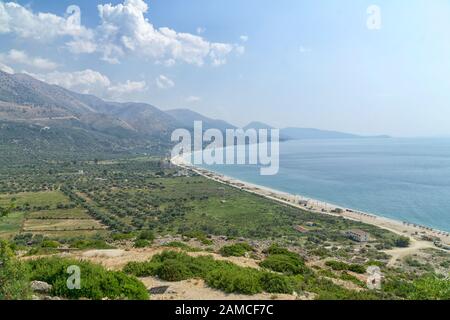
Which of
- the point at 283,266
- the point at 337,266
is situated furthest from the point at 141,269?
the point at 337,266

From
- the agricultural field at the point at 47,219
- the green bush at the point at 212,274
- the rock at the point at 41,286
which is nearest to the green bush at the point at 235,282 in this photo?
the green bush at the point at 212,274

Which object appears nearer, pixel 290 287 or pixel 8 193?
pixel 290 287

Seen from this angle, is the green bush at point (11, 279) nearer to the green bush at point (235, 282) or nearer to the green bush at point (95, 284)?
the green bush at point (95, 284)

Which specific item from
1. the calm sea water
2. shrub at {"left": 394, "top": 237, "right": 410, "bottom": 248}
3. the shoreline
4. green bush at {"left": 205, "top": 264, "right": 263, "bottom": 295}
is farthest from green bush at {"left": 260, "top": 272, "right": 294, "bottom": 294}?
the calm sea water

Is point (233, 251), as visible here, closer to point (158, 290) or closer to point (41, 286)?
point (158, 290)
